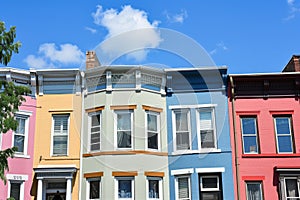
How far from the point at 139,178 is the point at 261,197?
4970 mm

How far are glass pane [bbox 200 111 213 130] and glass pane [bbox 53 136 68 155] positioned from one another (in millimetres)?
5821

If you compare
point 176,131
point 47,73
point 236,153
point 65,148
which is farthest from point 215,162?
point 47,73

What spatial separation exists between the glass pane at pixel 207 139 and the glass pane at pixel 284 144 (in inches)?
109

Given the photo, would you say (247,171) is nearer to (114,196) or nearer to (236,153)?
(236,153)

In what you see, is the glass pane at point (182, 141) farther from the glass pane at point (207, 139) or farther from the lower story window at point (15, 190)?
the lower story window at point (15, 190)

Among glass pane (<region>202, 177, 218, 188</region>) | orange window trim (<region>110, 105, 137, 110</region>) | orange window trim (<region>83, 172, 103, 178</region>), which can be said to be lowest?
glass pane (<region>202, 177, 218, 188</region>)

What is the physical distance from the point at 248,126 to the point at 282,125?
4.71ft

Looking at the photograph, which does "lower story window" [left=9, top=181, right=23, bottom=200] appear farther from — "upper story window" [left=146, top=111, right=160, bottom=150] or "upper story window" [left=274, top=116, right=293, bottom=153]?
"upper story window" [left=274, top=116, right=293, bottom=153]

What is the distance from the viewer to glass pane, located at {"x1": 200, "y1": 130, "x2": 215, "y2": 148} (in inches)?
720

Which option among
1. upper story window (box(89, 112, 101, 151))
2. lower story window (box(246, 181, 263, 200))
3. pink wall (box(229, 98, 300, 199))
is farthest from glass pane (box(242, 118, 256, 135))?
upper story window (box(89, 112, 101, 151))

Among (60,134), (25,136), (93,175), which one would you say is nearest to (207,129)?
(93,175)

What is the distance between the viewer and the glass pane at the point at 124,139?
59.4 ft

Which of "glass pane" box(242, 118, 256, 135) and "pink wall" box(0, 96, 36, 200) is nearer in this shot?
"pink wall" box(0, 96, 36, 200)

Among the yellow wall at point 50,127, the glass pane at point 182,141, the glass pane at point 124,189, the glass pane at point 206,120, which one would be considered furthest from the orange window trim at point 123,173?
the glass pane at point 206,120
